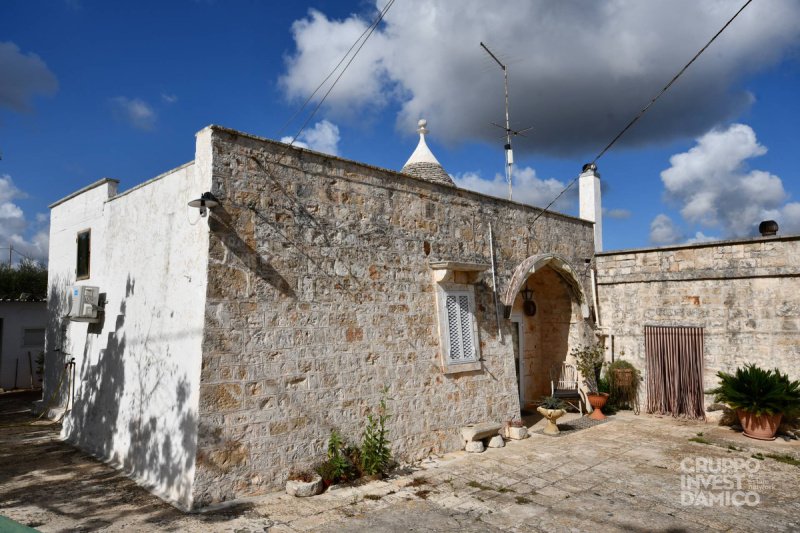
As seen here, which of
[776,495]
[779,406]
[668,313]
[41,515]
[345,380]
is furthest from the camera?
[668,313]

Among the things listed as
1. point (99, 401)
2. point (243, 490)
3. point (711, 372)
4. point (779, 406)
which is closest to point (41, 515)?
point (243, 490)

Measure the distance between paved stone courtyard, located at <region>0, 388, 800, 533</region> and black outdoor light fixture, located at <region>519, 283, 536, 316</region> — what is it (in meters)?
3.53

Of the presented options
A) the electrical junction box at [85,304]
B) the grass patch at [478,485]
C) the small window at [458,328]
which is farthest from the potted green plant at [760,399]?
the electrical junction box at [85,304]

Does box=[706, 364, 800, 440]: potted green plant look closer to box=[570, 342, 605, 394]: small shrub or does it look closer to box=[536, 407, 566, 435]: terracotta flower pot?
box=[570, 342, 605, 394]: small shrub

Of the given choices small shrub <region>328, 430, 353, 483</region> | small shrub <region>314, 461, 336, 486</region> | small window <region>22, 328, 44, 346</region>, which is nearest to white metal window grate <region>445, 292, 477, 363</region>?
small shrub <region>328, 430, 353, 483</region>

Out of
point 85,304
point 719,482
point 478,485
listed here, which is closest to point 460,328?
point 478,485

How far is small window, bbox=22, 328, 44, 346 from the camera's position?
13.8 m

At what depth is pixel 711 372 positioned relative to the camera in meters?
9.57

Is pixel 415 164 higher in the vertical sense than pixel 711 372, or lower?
higher

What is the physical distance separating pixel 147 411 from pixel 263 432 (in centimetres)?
154

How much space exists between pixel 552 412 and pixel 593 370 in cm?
221

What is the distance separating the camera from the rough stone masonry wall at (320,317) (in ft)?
17.7

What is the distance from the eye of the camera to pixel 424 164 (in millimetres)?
10523

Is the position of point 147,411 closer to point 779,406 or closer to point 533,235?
point 533,235
